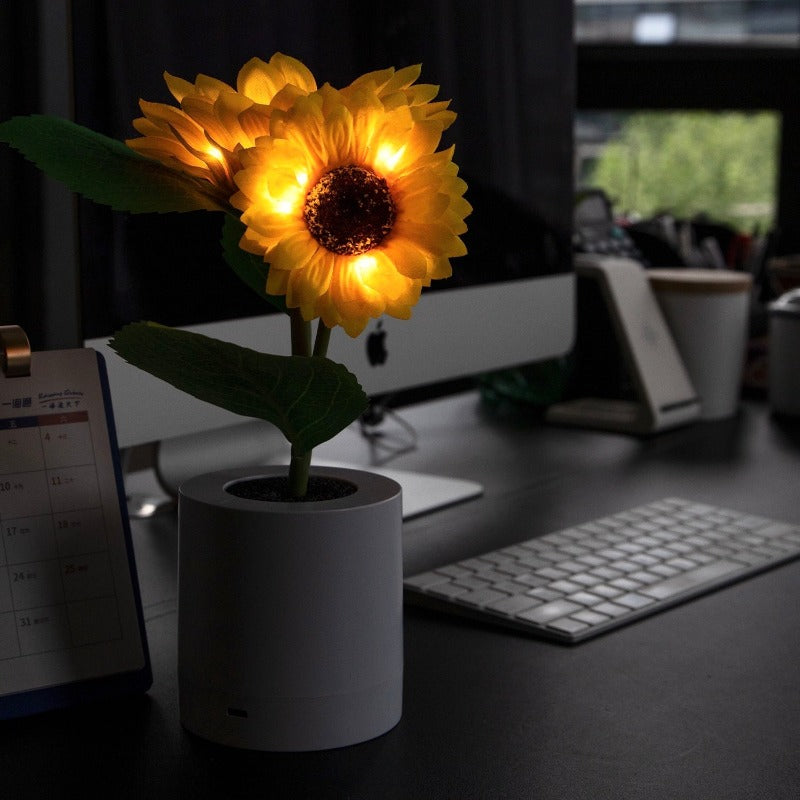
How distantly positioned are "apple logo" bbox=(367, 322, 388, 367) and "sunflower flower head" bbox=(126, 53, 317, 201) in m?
0.47

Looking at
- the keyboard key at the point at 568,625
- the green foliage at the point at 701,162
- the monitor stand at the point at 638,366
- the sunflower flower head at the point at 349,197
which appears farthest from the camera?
the green foliage at the point at 701,162

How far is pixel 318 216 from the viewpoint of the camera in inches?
21.5

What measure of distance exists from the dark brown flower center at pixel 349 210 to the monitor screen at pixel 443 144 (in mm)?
321

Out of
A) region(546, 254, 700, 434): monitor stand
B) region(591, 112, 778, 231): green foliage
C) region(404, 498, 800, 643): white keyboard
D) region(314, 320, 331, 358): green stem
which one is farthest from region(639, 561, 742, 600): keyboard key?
region(591, 112, 778, 231): green foliage

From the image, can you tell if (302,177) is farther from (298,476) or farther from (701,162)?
(701,162)

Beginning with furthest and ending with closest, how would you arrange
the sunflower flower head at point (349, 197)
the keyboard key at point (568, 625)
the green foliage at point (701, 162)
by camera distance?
the green foliage at point (701, 162) < the keyboard key at point (568, 625) < the sunflower flower head at point (349, 197)

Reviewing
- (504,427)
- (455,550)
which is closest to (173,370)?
(455,550)

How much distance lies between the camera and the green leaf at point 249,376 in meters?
0.54

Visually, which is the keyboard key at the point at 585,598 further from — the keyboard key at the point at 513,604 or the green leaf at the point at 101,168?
the green leaf at the point at 101,168

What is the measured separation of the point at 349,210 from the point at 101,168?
123 mm

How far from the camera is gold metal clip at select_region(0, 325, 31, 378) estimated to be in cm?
65

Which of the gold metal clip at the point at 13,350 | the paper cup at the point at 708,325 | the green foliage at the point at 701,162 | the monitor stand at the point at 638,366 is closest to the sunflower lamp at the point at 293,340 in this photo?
the gold metal clip at the point at 13,350

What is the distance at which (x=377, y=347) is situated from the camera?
3.48 feet

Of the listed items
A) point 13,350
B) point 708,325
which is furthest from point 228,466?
point 708,325
